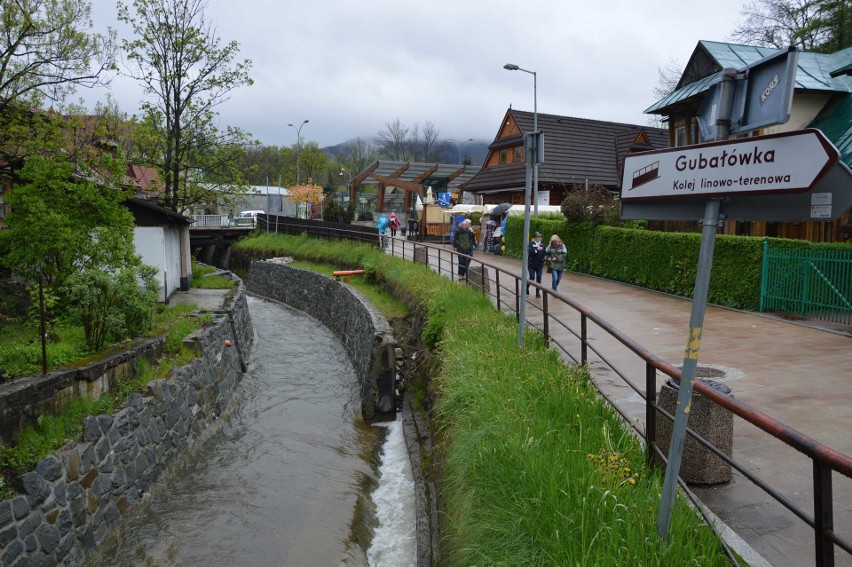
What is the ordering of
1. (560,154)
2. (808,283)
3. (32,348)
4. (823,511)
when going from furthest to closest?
(560,154) < (808,283) < (32,348) < (823,511)

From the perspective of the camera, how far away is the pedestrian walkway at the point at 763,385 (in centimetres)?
466

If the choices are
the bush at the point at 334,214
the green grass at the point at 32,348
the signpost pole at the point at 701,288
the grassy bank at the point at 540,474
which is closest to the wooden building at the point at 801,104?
the grassy bank at the point at 540,474

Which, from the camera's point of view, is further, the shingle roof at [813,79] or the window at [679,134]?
the window at [679,134]

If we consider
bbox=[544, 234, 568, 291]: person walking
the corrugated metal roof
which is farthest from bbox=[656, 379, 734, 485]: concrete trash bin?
the corrugated metal roof

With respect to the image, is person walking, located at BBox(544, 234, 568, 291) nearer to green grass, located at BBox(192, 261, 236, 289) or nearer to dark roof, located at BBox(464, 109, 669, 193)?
green grass, located at BBox(192, 261, 236, 289)

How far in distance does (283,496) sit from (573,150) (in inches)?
1402

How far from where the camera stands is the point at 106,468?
28.2 ft

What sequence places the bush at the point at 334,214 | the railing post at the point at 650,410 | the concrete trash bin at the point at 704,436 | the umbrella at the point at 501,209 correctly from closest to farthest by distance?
1. the railing post at the point at 650,410
2. the concrete trash bin at the point at 704,436
3. the umbrella at the point at 501,209
4. the bush at the point at 334,214

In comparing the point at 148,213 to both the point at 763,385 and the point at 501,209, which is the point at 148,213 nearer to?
the point at 763,385

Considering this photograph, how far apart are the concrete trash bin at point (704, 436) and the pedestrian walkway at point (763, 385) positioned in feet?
0.41

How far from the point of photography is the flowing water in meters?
8.16

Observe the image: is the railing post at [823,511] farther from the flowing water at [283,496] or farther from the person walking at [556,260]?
the person walking at [556,260]

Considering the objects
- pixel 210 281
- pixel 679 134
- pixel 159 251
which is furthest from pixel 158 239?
Result: pixel 679 134

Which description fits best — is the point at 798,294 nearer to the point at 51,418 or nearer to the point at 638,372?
the point at 638,372
